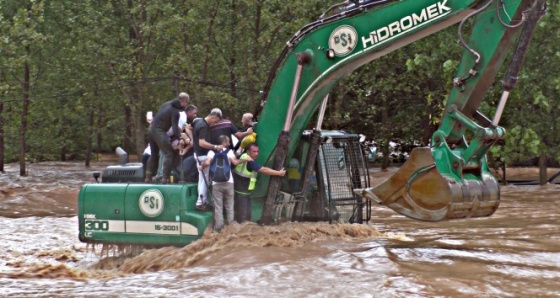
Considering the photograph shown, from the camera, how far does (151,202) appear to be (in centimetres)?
1301

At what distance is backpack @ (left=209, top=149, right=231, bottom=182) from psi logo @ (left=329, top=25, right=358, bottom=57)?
7.18ft

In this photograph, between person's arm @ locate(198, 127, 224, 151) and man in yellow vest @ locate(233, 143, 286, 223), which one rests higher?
person's arm @ locate(198, 127, 224, 151)

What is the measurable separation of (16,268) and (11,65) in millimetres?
22884

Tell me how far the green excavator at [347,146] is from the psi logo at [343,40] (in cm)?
2

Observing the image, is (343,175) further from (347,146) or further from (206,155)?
(206,155)

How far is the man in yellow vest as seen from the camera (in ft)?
43.0

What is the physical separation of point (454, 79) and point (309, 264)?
3128mm

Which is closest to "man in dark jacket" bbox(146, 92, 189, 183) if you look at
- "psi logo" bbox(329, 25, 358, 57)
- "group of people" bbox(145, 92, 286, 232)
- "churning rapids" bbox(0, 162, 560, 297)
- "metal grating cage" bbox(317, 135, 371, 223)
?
"group of people" bbox(145, 92, 286, 232)

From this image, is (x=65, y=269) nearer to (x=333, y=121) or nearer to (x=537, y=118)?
(x=537, y=118)

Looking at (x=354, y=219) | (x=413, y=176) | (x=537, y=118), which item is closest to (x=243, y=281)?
(x=413, y=176)

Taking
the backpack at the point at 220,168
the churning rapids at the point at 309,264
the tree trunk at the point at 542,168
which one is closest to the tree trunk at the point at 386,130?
the tree trunk at the point at 542,168

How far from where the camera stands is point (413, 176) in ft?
37.4

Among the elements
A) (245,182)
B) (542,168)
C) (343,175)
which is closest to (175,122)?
(245,182)

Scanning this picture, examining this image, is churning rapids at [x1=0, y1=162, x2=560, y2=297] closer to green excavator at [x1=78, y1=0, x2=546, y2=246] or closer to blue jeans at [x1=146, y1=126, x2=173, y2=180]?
green excavator at [x1=78, y1=0, x2=546, y2=246]
